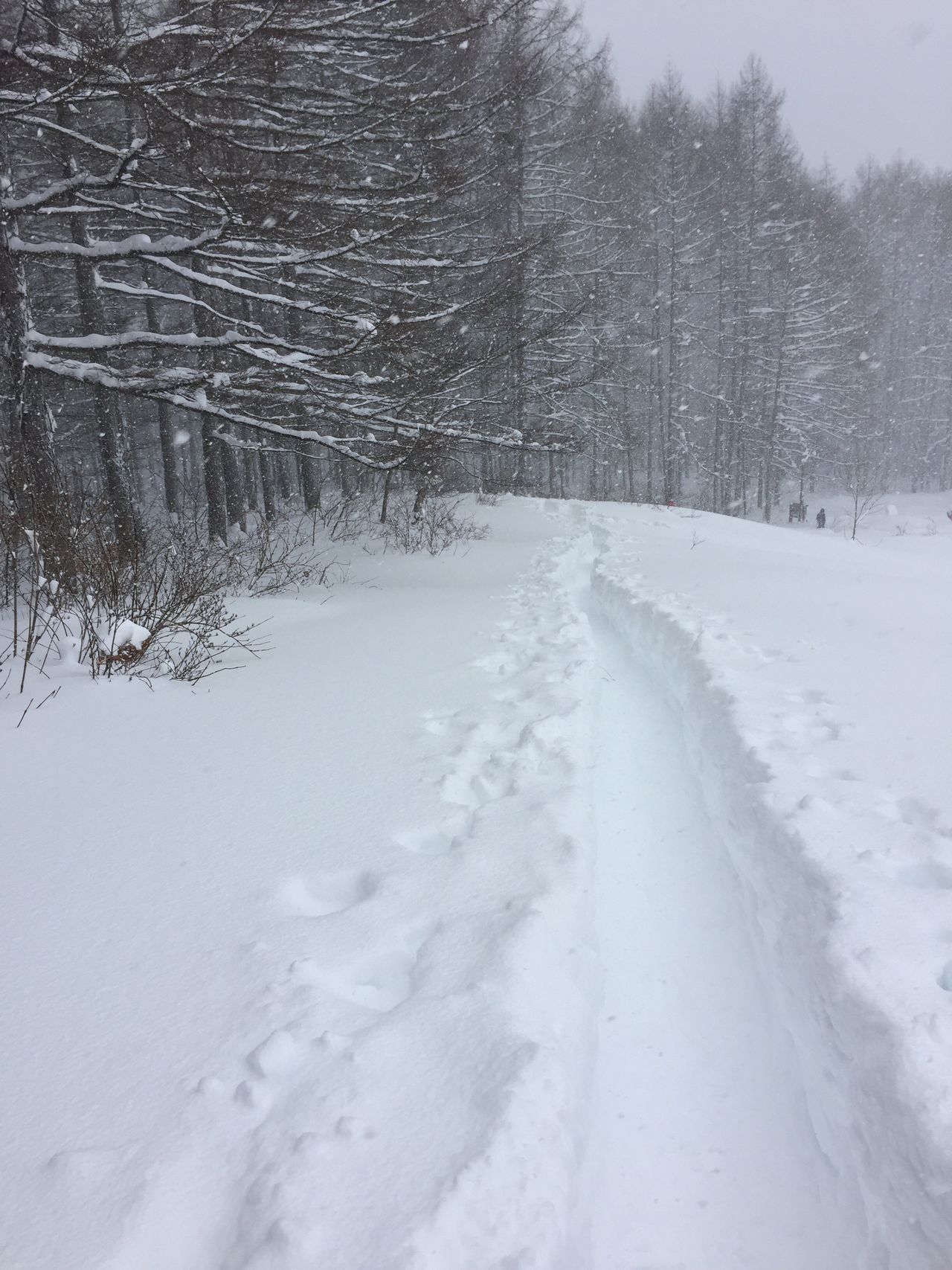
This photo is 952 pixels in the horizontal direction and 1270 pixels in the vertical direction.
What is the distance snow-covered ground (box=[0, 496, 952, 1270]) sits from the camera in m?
1.41

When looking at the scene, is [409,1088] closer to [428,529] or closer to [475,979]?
[475,979]

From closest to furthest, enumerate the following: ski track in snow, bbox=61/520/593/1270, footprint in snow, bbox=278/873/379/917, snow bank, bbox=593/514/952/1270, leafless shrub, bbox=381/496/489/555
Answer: ski track in snow, bbox=61/520/593/1270 < snow bank, bbox=593/514/952/1270 < footprint in snow, bbox=278/873/379/917 < leafless shrub, bbox=381/496/489/555

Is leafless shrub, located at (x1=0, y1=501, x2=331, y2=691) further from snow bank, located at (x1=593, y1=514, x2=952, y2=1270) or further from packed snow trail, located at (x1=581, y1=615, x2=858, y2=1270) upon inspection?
snow bank, located at (x1=593, y1=514, x2=952, y2=1270)

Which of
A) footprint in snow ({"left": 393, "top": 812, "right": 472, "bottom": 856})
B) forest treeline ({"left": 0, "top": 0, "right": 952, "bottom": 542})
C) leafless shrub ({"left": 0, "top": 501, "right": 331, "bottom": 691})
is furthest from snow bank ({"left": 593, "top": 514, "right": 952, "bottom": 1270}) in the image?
forest treeline ({"left": 0, "top": 0, "right": 952, "bottom": 542})

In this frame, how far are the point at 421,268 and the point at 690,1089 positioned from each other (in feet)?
23.6

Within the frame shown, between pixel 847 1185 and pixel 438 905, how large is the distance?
1.36m

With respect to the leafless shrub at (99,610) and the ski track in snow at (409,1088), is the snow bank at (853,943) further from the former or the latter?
the leafless shrub at (99,610)

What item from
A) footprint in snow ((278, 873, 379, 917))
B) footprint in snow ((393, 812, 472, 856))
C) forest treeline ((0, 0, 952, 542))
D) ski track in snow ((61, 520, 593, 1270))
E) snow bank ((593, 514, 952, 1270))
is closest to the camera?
ski track in snow ((61, 520, 593, 1270))

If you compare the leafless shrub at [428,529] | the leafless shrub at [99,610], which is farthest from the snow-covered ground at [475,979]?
the leafless shrub at [428,529]

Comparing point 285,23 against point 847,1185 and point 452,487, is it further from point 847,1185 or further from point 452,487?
point 452,487

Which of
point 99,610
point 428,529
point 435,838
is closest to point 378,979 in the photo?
point 435,838

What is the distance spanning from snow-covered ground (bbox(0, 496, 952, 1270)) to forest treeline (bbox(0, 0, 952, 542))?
115 inches

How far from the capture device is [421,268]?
678 cm

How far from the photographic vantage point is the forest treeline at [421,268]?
5.12m
